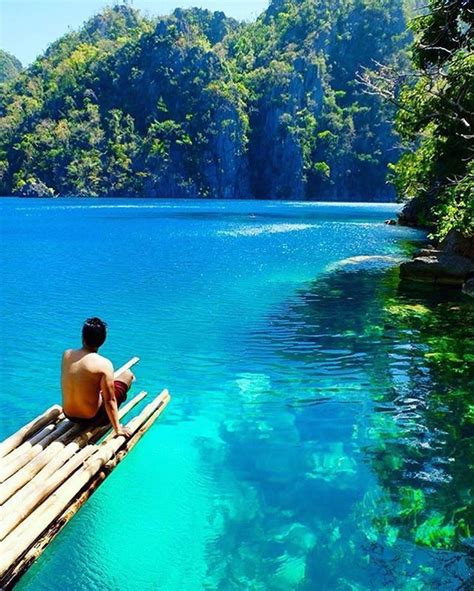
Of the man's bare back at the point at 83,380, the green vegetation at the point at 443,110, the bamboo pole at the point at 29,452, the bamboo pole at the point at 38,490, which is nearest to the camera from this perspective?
the bamboo pole at the point at 38,490

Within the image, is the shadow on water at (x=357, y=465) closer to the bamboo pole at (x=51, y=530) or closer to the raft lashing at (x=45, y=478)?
the bamboo pole at (x=51, y=530)

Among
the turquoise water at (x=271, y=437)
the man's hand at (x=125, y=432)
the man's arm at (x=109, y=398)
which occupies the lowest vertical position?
the turquoise water at (x=271, y=437)

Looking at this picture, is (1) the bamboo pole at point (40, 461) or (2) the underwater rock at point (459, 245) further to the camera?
(2) the underwater rock at point (459, 245)

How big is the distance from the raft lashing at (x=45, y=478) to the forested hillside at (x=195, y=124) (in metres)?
150

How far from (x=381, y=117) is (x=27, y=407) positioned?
583 ft

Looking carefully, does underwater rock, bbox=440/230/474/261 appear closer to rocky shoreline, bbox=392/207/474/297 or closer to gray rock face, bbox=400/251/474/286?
rocky shoreline, bbox=392/207/474/297

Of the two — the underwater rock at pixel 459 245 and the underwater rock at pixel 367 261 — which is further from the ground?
the underwater rock at pixel 459 245

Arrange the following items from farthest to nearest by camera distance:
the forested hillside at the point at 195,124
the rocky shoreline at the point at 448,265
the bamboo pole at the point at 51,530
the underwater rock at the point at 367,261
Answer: the forested hillside at the point at 195,124
the underwater rock at the point at 367,261
the rocky shoreline at the point at 448,265
the bamboo pole at the point at 51,530

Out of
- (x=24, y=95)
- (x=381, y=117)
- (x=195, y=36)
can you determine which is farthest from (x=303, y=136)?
(x=24, y=95)

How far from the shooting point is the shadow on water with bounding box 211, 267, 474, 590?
6.41 metres

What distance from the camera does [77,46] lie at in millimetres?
199500

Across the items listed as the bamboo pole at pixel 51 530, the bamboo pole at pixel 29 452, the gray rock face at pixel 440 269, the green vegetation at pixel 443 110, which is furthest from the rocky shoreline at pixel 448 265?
the bamboo pole at pixel 51 530

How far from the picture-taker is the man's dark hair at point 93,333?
7.38 m

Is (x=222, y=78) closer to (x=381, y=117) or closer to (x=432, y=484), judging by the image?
(x=381, y=117)
